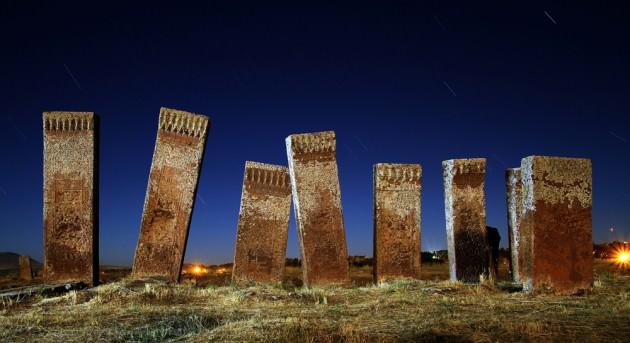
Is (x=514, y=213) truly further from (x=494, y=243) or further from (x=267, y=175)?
(x=267, y=175)

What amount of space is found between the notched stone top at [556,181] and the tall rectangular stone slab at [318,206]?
158 inches

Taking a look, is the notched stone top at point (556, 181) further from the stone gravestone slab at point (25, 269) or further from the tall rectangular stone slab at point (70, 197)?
the stone gravestone slab at point (25, 269)

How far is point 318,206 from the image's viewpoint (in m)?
11.4

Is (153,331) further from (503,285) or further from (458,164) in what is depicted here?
(458,164)

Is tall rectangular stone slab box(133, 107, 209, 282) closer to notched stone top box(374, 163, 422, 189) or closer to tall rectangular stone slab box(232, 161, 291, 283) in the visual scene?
tall rectangular stone slab box(232, 161, 291, 283)

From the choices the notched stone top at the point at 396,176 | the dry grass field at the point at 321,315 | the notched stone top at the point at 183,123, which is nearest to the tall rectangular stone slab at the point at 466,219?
the notched stone top at the point at 396,176

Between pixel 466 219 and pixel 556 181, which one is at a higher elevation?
pixel 556 181

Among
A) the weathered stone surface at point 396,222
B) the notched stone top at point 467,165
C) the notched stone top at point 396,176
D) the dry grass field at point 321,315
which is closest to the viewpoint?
the dry grass field at point 321,315

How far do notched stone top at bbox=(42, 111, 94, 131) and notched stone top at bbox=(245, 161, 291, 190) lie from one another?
11.3ft

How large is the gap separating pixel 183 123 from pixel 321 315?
6404mm

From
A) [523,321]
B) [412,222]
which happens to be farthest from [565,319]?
[412,222]

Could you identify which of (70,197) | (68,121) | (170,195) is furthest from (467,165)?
(68,121)

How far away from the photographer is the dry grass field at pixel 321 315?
17.5ft

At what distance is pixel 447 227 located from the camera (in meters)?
12.5
